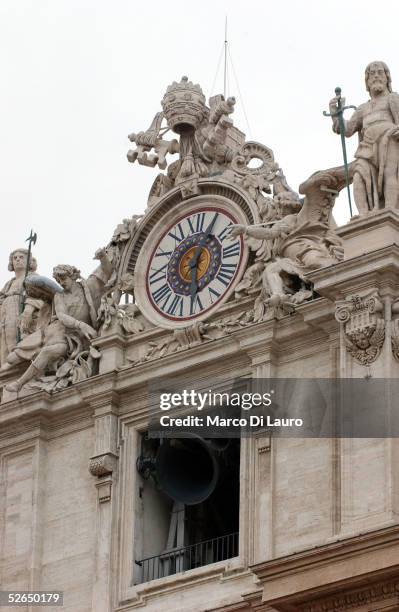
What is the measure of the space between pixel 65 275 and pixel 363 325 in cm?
515

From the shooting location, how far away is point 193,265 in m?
35.4

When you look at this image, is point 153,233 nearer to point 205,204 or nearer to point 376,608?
point 205,204

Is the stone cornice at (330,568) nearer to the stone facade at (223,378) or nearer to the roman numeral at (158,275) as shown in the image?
the stone facade at (223,378)

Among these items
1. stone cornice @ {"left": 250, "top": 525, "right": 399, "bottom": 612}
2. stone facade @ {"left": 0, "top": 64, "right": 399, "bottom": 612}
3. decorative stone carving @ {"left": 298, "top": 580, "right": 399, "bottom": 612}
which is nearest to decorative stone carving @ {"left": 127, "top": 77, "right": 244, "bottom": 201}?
stone facade @ {"left": 0, "top": 64, "right": 399, "bottom": 612}

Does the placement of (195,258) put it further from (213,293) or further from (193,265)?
(213,293)

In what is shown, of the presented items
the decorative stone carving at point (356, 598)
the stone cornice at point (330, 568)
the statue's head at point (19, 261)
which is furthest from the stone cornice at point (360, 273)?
the statue's head at point (19, 261)

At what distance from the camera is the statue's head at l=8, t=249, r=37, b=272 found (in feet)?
124

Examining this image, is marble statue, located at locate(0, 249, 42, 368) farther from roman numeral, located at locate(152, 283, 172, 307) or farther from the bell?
the bell

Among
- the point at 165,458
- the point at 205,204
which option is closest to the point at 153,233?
the point at 205,204

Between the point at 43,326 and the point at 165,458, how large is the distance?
2912 millimetres

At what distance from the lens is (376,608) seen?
100ft

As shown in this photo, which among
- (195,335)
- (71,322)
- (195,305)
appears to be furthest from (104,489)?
(195,305)

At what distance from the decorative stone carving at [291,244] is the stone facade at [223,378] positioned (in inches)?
0.9

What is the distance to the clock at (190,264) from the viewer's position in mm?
35000
